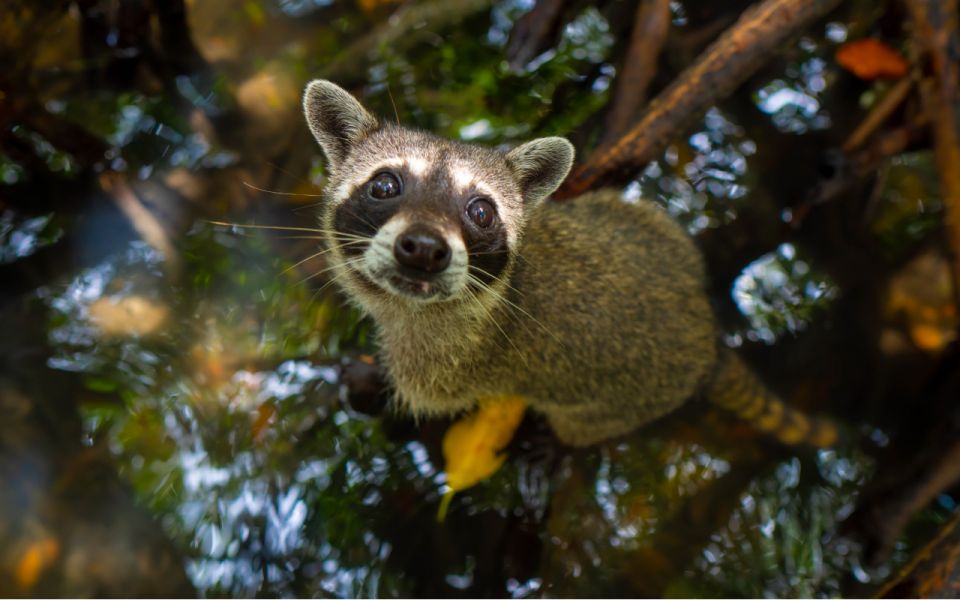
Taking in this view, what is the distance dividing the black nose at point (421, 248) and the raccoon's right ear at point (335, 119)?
3.70 ft

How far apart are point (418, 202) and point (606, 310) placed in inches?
62.4

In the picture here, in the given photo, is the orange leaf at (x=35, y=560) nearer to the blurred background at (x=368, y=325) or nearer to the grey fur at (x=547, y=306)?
the blurred background at (x=368, y=325)

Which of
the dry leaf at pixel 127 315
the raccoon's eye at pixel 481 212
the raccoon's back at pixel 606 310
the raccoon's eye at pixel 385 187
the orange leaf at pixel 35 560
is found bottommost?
the orange leaf at pixel 35 560

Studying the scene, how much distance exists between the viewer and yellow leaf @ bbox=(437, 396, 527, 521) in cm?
509

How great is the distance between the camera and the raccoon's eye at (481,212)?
3936mm

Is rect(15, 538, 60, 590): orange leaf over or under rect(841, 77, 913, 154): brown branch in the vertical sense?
under

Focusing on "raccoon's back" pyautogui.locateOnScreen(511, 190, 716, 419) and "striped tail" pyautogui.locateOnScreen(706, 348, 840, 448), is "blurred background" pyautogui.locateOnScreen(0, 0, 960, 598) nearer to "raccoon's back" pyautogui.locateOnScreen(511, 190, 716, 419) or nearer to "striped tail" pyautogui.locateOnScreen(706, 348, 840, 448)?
"striped tail" pyautogui.locateOnScreen(706, 348, 840, 448)

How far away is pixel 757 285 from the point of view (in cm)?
596

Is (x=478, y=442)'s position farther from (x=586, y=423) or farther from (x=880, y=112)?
(x=880, y=112)

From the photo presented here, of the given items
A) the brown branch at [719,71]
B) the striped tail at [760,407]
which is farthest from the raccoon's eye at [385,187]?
the striped tail at [760,407]

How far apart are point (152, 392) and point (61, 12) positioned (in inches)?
124

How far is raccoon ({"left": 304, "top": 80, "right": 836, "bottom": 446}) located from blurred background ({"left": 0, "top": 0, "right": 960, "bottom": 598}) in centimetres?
51

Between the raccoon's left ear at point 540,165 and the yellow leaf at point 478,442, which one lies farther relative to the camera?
the yellow leaf at point 478,442

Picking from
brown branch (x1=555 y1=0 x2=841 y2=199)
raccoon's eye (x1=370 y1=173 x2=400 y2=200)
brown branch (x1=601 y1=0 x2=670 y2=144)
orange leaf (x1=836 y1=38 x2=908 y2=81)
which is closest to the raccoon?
raccoon's eye (x1=370 y1=173 x2=400 y2=200)
